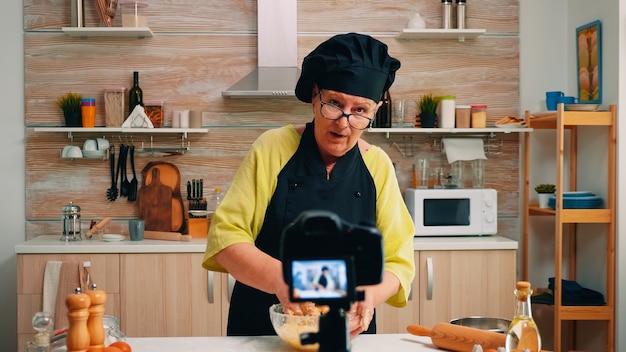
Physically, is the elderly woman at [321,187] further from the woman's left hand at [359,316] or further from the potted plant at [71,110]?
the potted plant at [71,110]

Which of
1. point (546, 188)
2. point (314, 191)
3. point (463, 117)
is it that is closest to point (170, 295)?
point (463, 117)

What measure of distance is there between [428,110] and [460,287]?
102 centimetres

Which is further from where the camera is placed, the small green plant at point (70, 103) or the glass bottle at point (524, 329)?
the small green plant at point (70, 103)

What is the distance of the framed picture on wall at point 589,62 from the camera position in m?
3.98

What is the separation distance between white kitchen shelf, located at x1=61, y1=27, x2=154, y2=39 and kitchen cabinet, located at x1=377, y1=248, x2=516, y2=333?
198 cm

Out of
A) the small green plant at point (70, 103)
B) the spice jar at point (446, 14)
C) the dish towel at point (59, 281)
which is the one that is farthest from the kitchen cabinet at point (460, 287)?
the small green plant at point (70, 103)

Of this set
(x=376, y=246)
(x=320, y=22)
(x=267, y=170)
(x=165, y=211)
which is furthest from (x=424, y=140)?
(x=376, y=246)

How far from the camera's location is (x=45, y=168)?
4.32 meters

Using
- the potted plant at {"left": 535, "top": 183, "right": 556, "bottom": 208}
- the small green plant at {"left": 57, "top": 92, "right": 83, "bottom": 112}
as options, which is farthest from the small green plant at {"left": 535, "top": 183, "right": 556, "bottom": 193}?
the small green plant at {"left": 57, "top": 92, "right": 83, "bottom": 112}

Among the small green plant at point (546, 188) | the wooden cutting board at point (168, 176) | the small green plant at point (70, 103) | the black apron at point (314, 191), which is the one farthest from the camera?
the wooden cutting board at point (168, 176)

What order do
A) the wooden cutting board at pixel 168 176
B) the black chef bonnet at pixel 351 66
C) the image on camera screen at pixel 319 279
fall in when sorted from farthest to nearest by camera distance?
the wooden cutting board at pixel 168 176
the black chef bonnet at pixel 351 66
the image on camera screen at pixel 319 279

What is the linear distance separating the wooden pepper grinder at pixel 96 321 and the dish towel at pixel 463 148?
9.75 ft

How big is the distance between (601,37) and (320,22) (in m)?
1.54

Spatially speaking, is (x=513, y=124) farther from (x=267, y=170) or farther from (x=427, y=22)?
(x=267, y=170)
